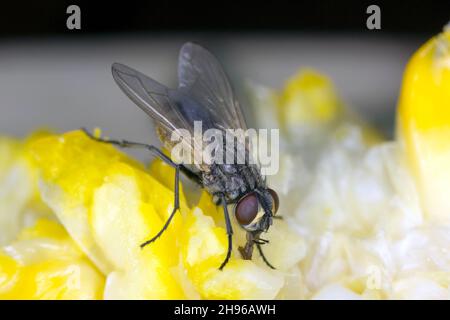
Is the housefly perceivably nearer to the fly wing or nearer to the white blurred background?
the fly wing

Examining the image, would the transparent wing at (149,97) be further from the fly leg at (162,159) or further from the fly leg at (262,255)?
the fly leg at (262,255)

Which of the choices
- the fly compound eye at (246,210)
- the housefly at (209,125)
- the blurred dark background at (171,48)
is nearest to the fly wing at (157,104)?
the housefly at (209,125)

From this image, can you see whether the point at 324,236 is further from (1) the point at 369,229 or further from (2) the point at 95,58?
(2) the point at 95,58

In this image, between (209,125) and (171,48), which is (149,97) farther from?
(171,48)

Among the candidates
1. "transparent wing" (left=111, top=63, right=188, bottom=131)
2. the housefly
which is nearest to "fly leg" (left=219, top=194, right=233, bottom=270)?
the housefly

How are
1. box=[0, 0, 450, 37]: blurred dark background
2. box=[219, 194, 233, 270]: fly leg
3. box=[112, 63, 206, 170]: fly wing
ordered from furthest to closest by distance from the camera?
box=[0, 0, 450, 37]: blurred dark background → box=[112, 63, 206, 170]: fly wing → box=[219, 194, 233, 270]: fly leg

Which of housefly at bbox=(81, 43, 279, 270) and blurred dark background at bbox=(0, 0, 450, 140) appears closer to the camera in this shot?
housefly at bbox=(81, 43, 279, 270)

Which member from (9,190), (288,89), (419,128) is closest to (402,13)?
(288,89)
